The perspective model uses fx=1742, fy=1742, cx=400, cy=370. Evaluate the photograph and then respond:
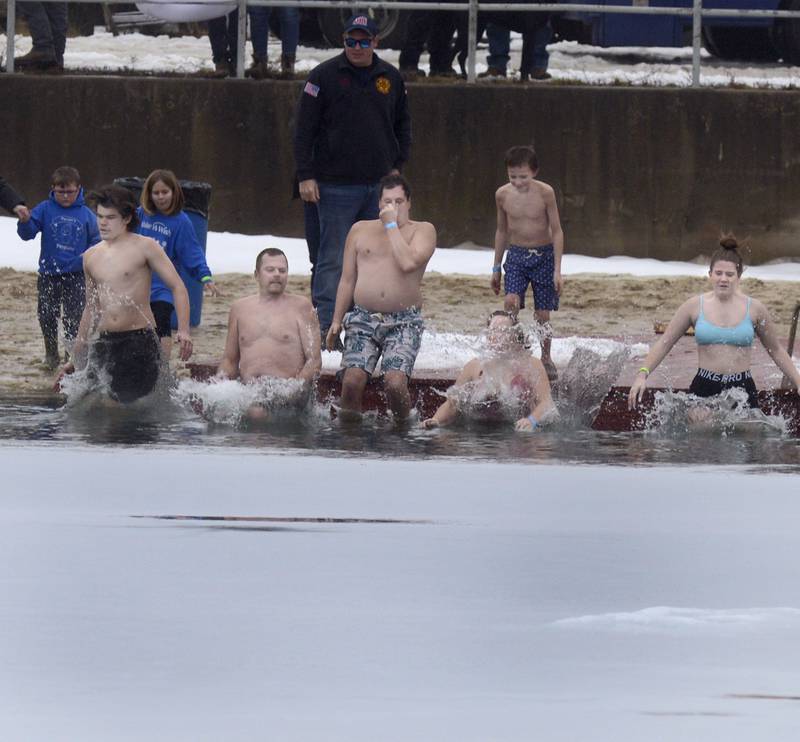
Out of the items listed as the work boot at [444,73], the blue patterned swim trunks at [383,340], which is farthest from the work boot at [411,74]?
the blue patterned swim trunks at [383,340]

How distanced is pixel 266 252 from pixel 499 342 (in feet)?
4.15

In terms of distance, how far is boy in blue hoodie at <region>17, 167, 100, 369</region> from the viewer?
10195 mm

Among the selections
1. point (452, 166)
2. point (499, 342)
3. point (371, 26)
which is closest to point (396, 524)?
point (499, 342)

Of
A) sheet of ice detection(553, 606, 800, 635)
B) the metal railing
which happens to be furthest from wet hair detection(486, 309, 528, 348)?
the metal railing

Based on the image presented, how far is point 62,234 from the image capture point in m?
10.2

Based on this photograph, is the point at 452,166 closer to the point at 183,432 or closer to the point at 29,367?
the point at 29,367

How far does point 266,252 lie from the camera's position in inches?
348

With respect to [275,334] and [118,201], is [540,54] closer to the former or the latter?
[118,201]

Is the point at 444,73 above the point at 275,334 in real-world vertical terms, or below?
above

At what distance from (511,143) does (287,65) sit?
209cm

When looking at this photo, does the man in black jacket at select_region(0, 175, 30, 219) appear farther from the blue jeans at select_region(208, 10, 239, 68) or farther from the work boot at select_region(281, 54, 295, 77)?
the blue jeans at select_region(208, 10, 239, 68)

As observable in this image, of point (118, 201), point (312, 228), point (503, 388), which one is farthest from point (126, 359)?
point (503, 388)

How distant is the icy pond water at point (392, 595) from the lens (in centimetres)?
469

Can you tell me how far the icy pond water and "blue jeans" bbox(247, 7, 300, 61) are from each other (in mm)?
7462
